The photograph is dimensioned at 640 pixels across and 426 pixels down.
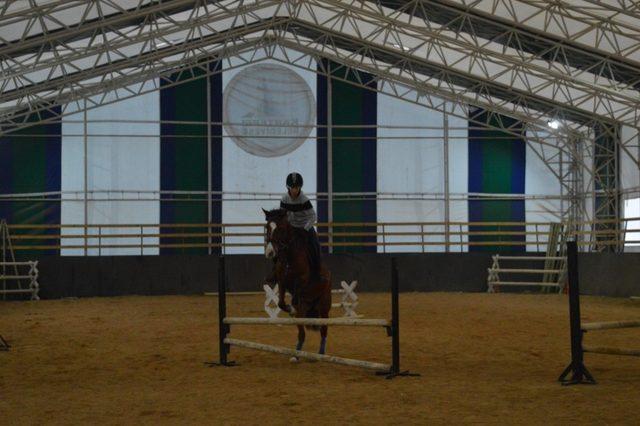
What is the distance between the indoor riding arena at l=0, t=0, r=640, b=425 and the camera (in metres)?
6.83

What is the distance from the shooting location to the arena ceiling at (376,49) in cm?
2025

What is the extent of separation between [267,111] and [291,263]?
21.2m

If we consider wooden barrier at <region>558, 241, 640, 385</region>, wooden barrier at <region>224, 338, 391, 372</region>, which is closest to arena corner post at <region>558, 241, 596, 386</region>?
wooden barrier at <region>558, 241, 640, 385</region>

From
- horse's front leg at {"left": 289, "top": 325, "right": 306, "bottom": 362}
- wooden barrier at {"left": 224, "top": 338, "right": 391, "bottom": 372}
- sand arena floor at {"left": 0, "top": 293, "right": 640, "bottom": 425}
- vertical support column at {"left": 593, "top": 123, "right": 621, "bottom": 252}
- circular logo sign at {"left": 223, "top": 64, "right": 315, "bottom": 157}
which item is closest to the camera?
sand arena floor at {"left": 0, "top": 293, "right": 640, "bottom": 425}

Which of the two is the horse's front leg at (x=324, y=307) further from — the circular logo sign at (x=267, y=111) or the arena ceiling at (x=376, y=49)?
the circular logo sign at (x=267, y=111)

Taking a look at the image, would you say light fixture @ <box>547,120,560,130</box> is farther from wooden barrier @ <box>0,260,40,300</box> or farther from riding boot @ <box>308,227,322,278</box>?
riding boot @ <box>308,227,322,278</box>

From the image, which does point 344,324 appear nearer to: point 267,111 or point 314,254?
point 314,254

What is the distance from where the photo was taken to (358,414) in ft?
17.9

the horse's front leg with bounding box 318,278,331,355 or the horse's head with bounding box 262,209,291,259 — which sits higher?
the horse's head with bounding box 262,209,291,259

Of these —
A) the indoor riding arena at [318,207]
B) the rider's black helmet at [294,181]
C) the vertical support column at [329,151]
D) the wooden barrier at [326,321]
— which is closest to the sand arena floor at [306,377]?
the indoor riding arena at [318,207]

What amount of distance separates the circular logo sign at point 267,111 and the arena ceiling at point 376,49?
74cm

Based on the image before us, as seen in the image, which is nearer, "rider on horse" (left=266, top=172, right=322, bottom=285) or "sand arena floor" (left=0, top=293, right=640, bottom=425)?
"sand arena floor" (left=0, top=293, right=640, bottom=425)

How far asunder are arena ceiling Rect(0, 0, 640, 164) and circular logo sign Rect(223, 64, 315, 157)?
0.74 meters

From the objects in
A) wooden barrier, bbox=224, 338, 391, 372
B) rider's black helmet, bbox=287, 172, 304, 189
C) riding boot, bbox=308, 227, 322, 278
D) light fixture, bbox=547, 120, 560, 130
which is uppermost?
light fixture, bbox=547, 120, 560, 130
